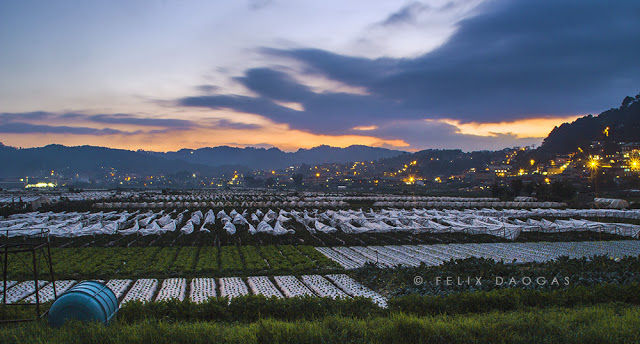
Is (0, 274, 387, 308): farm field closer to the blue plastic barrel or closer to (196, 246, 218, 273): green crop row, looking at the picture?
(196, 246, 218, 273): green crop row

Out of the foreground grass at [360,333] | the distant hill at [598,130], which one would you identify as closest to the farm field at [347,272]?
the foreground grass at [360,333]

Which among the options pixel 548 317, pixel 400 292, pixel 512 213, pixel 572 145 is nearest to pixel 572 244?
pixel 512 213

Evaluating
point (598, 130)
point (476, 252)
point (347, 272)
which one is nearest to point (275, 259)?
point (347, 272)

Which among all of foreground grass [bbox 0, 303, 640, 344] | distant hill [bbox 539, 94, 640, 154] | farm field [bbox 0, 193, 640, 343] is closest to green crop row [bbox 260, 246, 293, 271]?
farm field [bbox 0, 193, 640, 343]

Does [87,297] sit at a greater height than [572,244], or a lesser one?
greater

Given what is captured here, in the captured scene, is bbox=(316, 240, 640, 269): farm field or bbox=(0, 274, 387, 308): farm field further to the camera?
bbox=(316, 240, 640, 269): farm field

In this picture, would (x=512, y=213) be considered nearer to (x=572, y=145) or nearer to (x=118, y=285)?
(x=118, y=285)

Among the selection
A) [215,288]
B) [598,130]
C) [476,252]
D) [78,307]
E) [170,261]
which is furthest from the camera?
[598,130]

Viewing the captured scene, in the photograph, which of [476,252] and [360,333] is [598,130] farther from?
[360,333]
